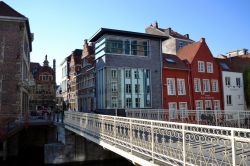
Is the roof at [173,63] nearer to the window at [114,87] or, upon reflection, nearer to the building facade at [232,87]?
the building facade at [232,87]

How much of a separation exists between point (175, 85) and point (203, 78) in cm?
528

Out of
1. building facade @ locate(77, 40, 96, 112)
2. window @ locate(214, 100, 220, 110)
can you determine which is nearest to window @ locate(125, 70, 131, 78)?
building facade @ locate(77, 40, 96, 112)

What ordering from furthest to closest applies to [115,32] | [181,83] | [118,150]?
1. [181,83]
2. [115,32]
3. [118,150]

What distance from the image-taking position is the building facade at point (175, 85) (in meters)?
27.0

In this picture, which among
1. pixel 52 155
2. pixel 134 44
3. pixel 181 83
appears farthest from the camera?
pixel 181 83

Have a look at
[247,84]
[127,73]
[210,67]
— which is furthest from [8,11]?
[247,84]

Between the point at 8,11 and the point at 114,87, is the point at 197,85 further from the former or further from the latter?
the point at 8,11

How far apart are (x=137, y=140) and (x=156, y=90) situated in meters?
18.1

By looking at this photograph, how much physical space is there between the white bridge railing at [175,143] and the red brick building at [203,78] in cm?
2059

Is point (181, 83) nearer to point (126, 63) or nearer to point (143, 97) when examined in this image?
point (143, 97)

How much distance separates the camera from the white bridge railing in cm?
479

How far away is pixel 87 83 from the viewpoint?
31.2 m

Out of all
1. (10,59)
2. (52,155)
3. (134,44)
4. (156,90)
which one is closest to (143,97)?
(156,90)

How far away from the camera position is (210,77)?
1255 inches
